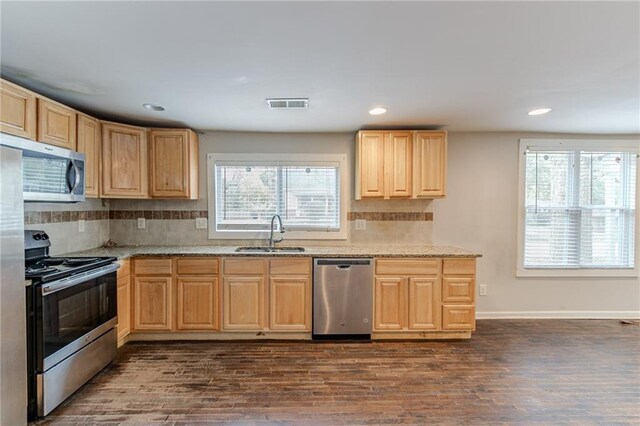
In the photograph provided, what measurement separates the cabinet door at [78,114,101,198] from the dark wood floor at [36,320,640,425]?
160 centimetres

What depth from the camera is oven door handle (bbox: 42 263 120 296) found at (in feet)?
6.63

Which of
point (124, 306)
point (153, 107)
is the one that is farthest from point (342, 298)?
point (153, 107)

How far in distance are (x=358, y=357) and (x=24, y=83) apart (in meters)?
3.44

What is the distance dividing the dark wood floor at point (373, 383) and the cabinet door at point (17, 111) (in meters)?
1.91

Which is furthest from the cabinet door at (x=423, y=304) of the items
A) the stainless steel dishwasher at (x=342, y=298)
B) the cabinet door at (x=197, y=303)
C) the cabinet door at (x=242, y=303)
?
the cabinet door at (x=197, y=303)

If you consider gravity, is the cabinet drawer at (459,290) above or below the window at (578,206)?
below

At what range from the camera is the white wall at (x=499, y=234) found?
12.6 feet

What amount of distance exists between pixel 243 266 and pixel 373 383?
1.62 m

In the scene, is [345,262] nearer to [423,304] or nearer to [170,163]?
[423,304]

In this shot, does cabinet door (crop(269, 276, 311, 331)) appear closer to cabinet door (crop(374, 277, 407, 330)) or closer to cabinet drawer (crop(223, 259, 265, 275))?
cabinet drawer (crop(223, 259, 265, 275))

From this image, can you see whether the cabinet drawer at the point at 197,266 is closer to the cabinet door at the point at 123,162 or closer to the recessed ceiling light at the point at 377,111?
the cabinet door at the point at 123,162

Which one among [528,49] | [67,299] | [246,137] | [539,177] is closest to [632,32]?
[528,49]

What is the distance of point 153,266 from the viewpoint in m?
3.17

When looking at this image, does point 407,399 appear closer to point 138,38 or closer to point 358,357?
point 358,357
